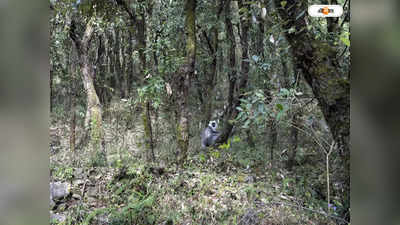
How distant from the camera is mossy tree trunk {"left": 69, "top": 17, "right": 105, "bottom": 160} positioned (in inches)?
62.0

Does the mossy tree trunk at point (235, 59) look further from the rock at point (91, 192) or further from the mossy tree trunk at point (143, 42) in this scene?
the rock at point (91, 192)

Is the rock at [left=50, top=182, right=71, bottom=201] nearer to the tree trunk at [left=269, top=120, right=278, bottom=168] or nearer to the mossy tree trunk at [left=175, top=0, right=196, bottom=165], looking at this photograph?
the mossy tree trunk at [left=175, top=0, right=196, bottom=165]

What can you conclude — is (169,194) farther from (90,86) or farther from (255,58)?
(255,58)

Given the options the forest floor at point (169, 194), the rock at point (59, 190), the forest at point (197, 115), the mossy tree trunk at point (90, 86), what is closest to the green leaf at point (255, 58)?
the forest at point (197, 115)

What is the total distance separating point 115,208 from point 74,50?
3.21ft

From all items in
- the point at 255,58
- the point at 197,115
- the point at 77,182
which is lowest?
the point at 77,182

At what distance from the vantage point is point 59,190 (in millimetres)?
1501

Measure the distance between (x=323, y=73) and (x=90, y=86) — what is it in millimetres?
1401

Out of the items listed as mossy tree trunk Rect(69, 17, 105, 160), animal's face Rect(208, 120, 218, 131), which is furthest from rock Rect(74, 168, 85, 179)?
animal's face Rect(208, 120, 218, 131)

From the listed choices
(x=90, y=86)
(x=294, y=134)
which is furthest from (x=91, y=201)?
(x=294, y=134)
